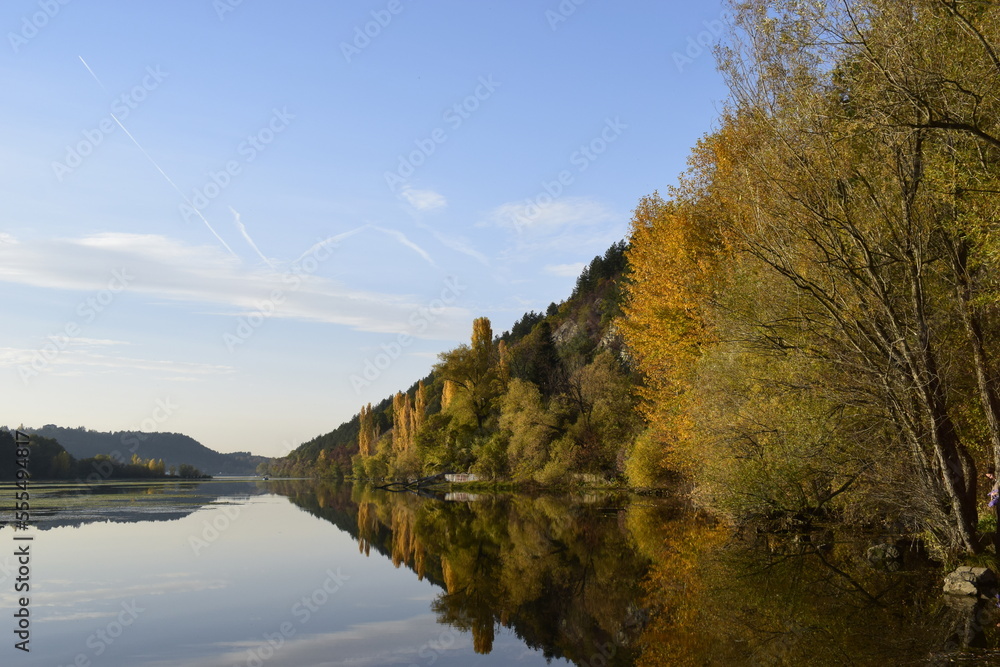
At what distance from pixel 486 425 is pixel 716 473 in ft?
178

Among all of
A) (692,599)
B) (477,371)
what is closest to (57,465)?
(477,371)

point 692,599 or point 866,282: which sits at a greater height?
point 866,282

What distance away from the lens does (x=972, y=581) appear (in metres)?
12.4

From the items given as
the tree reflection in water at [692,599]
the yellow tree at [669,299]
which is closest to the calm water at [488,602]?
the tree reflection in water at [692,599]

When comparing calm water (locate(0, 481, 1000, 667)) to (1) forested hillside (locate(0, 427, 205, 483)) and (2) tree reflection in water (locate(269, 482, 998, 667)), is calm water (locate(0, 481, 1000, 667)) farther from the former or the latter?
(1) forested hillside (locate(0, 427, 205, 483))

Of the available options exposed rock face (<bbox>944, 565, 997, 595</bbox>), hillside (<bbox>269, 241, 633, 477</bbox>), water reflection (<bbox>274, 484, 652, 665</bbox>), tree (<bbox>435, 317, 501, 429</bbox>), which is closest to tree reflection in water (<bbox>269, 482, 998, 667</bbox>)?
water reflection (<bbox>274, 484, 652, 665</bbox>)

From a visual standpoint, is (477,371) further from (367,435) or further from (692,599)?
(692,599)

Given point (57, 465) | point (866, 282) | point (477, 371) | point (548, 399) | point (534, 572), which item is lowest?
point (534, 572)

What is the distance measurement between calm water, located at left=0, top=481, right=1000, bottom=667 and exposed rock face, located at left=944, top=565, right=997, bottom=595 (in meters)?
0.42

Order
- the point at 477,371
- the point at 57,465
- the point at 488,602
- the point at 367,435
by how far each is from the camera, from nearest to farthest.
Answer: the point at 488,602 → the point at 477,371 → the point at 57,465 → the point at 367,435

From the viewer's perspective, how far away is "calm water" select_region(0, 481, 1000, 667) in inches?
385

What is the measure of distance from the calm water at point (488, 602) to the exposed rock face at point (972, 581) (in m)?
0.42

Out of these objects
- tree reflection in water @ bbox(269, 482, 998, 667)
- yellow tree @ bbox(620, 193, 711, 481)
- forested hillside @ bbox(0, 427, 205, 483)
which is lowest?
tree reflection in water @ bbox(269, 482, 998, 667)

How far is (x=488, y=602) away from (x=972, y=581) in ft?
27.1
